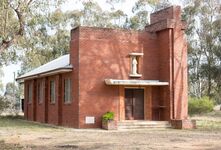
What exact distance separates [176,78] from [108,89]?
176 inches

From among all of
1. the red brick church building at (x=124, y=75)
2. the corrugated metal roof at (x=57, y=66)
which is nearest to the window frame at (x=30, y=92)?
the corrugated metal roof at (x=57, y=66)

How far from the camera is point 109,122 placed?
2645 cm

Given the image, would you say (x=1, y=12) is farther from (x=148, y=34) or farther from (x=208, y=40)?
(x=208, y=40)

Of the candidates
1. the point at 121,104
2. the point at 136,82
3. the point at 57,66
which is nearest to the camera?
the point at 136,82

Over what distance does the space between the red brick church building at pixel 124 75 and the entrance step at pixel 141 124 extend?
80cm

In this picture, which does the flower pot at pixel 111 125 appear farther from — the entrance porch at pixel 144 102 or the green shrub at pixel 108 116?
the entrance porch at pixel 144 102

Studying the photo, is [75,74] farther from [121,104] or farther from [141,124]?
[141,124]

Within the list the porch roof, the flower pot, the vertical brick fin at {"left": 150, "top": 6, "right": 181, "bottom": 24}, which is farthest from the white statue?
the flower pot

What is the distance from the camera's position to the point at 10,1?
17.1 meters

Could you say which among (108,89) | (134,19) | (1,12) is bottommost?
(108,89)

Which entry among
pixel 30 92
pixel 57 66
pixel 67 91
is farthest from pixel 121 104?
pixel 30 92

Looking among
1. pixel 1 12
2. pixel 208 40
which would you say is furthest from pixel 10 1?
pixel 208 40

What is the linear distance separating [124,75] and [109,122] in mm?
3701

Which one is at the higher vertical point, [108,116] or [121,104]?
[121,104]
